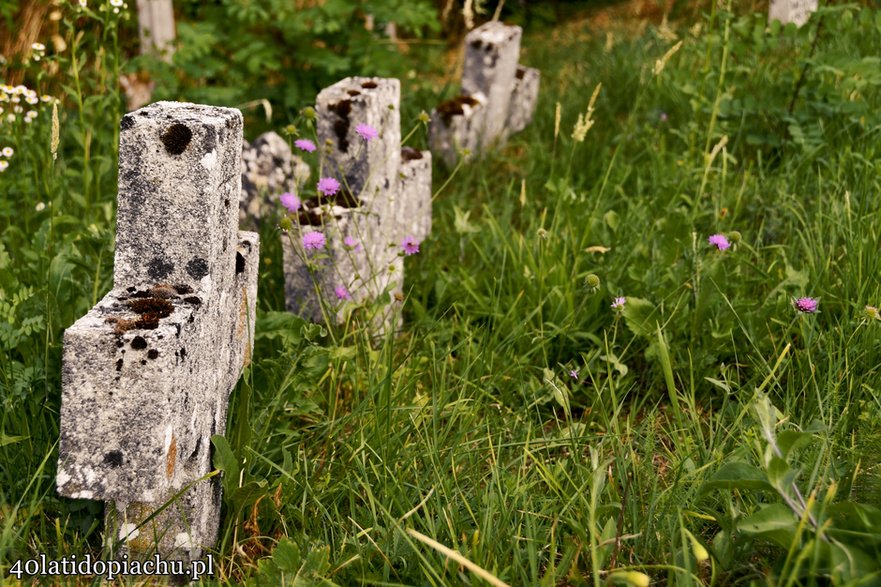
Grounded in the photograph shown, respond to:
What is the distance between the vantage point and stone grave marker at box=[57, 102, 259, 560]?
167cm

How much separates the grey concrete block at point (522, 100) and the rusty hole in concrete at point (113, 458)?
359 centimetres

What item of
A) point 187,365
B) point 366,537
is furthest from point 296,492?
point 187,365

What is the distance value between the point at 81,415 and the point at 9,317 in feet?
2.35

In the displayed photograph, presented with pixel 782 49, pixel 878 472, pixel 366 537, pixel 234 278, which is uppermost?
pixel 782 49

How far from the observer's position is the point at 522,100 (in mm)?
5121

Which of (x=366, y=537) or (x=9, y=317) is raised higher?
(x=9, y=317)

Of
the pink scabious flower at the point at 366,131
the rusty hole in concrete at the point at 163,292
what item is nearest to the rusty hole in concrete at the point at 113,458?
the rusty hole in concrete at the point at 163,292

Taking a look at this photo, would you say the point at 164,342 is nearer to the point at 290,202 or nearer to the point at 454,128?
the point at 290,202

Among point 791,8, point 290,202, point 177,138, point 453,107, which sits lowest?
point 290,202

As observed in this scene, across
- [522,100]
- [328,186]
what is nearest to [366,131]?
[328,186]

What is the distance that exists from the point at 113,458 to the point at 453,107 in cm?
308

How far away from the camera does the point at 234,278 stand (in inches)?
80.4

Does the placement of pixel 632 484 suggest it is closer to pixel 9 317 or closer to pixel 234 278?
pixel 234 278

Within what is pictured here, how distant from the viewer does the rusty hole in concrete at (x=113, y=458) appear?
1709 mm
